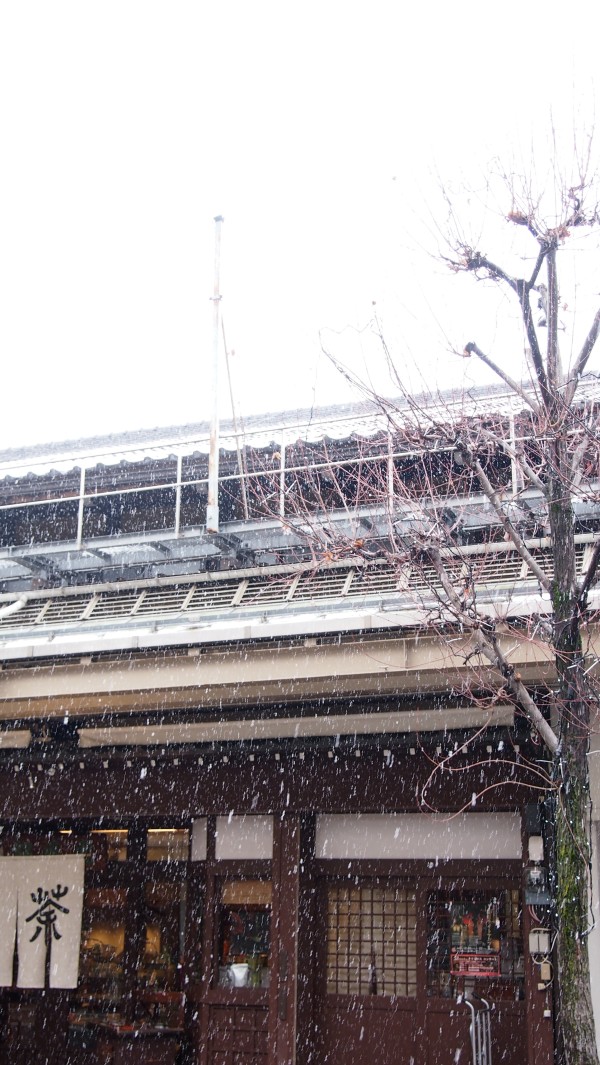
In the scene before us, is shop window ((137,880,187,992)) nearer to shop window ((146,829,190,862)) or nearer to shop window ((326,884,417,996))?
shop window ((146,829,190,862))

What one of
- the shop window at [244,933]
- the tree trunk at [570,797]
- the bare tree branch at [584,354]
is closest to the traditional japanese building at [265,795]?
the shop window at [244,933]

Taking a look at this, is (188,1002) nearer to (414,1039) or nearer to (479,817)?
(414,1039)

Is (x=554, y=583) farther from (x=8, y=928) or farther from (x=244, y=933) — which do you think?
(x=8, y=928)

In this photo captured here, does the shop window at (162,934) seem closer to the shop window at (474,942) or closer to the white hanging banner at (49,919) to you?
the white hanging banner at (49,919)

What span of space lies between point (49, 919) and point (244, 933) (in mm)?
2018

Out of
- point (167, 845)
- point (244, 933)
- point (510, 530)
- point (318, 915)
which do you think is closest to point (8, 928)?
point (167, 845)

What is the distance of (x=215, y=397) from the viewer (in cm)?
991

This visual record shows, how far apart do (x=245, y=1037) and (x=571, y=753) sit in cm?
504

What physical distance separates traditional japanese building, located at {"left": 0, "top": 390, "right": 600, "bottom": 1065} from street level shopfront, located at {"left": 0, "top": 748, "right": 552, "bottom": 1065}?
2 centimetres

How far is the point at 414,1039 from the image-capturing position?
8031mm

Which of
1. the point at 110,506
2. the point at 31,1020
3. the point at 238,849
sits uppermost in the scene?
the point at 110,506

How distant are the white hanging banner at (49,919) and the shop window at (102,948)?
535 mm

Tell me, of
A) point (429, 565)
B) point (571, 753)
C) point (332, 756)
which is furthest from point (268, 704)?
point (571, 753)

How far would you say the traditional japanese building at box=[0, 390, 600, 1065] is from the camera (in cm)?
718
